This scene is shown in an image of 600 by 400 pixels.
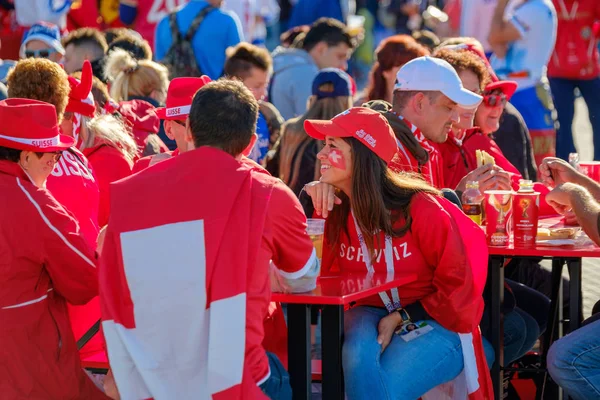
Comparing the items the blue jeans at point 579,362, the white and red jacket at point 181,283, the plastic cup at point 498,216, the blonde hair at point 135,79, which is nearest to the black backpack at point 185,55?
the blonde hair at point 135,79

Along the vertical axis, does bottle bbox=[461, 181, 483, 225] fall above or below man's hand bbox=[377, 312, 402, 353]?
above

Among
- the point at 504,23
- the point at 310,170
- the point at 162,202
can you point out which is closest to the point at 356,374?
the point at 162,202

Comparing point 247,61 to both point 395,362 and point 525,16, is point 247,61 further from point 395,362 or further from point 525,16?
point 395,362

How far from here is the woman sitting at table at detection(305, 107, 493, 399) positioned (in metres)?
4.02

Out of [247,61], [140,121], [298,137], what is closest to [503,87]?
[298,137]

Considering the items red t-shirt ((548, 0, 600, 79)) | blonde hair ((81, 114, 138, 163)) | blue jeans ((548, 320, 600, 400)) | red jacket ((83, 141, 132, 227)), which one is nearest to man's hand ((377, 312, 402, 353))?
blue jeans ((548, 320, 600, 400))

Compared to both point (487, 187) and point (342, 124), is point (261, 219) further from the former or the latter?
point (487, 187)

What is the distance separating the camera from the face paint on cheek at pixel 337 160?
4180 mm

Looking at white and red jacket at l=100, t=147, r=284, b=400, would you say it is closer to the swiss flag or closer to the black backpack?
the swiss flag

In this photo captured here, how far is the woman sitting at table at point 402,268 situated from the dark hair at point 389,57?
115 inches

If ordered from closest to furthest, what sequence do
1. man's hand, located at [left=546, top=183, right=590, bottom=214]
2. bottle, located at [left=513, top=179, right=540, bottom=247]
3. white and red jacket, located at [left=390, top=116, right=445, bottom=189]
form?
man's hand, located at [left=546, top=183, right=590, bottom=214] < bottle, located at [left=513, top=179, right=540, bottom=247] < white and red jacket, located at [left=390, top=116, right=445, bottom=189]

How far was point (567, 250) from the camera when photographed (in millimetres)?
4320

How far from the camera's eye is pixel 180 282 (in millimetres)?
3352

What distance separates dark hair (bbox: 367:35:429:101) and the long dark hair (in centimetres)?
299
